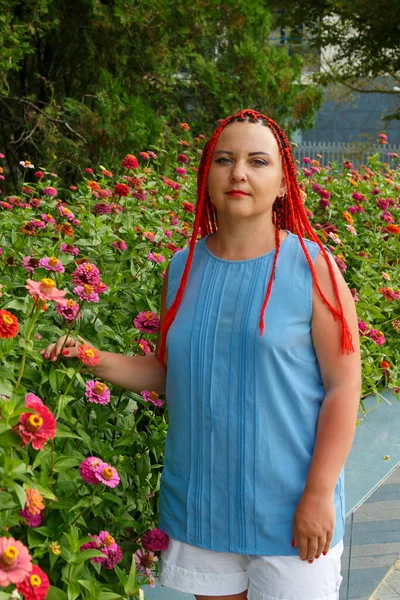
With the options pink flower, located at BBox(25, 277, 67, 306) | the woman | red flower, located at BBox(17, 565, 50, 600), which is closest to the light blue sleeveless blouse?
the woman

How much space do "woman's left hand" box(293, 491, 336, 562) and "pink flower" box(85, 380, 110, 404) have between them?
408mm

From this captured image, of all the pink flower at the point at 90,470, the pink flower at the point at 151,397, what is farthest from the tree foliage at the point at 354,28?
the pink flower at the point at 90,470

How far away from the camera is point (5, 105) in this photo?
6.97 metres

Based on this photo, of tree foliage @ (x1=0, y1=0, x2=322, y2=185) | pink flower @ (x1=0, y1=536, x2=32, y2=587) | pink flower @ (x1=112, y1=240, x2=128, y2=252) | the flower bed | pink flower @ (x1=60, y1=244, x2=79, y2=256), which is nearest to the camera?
pink flower @ (x1=0, y1=536, x2=32, y2=587)

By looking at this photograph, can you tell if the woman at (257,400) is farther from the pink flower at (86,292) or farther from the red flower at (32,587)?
the red flower at (32,587)

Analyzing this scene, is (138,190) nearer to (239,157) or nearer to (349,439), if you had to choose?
(239,157)

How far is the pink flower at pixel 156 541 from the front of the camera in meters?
1.58

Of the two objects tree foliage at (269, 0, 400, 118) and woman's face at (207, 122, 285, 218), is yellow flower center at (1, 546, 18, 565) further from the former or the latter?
tree foliage at (269, 0, 400, 118)

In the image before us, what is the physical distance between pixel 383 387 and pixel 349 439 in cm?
194

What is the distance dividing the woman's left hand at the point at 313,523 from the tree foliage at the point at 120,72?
5176 millimetres

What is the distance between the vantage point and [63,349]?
1.60 metres

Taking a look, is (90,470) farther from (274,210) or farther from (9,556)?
(274,210)

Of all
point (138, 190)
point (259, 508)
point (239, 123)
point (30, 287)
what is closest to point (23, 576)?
point (30, 287)

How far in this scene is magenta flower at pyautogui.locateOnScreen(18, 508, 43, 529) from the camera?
1393mm
